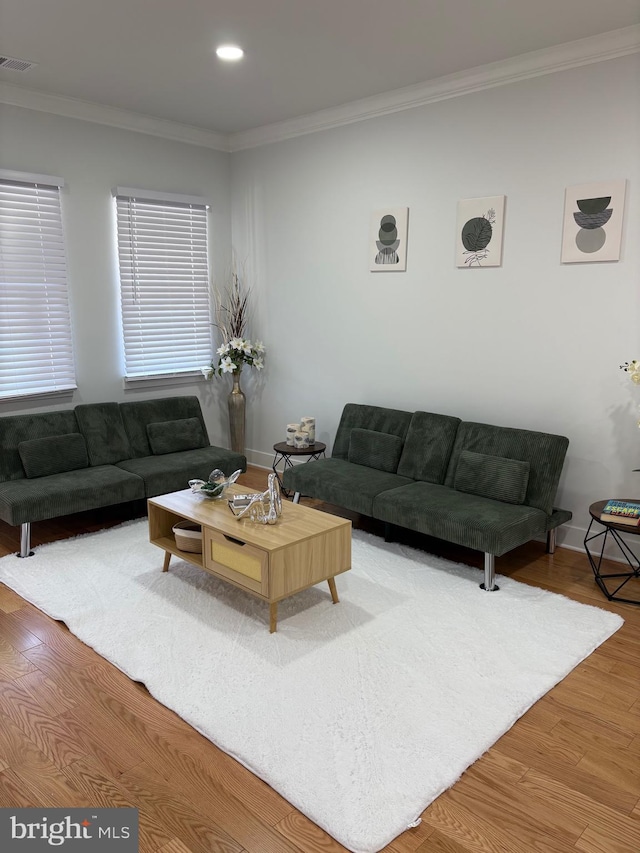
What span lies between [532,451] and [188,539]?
6.82 ft

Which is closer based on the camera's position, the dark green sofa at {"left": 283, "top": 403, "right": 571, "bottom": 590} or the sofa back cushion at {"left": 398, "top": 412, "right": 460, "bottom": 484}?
the dark green sofa at {"left": 283, "top": 403, "right": 571, "bottom": 590}

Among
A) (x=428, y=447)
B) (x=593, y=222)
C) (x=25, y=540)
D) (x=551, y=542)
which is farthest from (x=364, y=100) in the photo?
(x=25, y=540)

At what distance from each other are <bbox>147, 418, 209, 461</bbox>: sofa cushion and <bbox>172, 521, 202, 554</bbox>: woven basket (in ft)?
4.94

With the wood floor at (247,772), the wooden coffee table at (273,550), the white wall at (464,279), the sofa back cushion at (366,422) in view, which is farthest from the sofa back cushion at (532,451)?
the wooden coffee table at (273,550)

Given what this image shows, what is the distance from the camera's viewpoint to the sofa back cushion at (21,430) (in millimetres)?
4320

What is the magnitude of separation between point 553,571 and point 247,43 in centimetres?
350

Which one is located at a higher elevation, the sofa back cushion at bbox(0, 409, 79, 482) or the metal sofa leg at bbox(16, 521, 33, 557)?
the sofa back cushion at bbox(0, 409, 79, 482)

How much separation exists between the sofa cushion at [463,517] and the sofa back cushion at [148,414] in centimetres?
199

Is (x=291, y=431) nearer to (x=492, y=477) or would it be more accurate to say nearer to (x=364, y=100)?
(x=492, y=477)

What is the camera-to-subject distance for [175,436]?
5090mm

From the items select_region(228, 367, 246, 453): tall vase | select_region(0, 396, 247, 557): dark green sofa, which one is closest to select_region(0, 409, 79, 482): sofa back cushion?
select_region(0, 396, 247, 557): dark green sofa

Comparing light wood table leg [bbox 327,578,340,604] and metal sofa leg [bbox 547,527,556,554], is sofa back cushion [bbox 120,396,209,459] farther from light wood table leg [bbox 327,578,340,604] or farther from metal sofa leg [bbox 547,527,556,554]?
metal sofa leg [bbox 547,527,556,554]

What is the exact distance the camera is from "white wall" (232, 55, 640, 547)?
3.75m

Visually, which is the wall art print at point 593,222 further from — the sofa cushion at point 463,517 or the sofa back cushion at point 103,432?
the sofa back cushion at point 103,432
